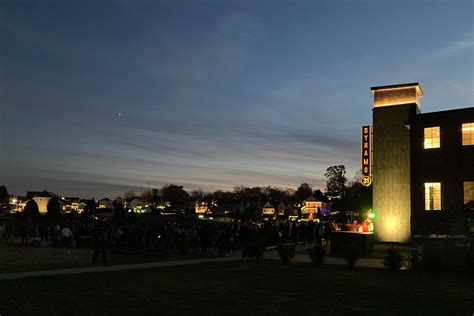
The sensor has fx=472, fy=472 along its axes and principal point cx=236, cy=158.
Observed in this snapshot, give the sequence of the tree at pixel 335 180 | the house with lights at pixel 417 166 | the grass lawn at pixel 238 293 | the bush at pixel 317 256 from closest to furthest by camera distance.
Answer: the grass lawn at pixel 238 293
the bush at pixel 317 256
the house with lights at pixel 417 166
the tree at pixel 335 180

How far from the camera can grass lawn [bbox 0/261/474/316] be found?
32.8ft

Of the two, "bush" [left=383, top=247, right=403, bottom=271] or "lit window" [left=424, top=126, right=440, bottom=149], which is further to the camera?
"lit window" [left=424, top=126, right=440, bottom=149]

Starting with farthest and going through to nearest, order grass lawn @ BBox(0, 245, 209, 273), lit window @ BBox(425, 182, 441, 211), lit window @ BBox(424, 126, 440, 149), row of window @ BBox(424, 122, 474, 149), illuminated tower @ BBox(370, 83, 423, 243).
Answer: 1. illuminated tower @ BBox(370, 83, 423, 243)
2. lit window @ BBox(424, 126, 440, 149)
3. lit window @ BBox(425, 182, 441, 211)
4. row of window @ BBox(424, 122, 474, 149)
5. grass lawn @ BBox(0, 245, 209, 273)

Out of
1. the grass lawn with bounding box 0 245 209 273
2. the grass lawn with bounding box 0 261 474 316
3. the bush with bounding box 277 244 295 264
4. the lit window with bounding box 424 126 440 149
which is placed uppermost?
the lit window with bounding box 424 126 440 149

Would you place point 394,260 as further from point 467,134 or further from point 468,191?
point 467,134

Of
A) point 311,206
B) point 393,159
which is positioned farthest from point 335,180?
point 393,159

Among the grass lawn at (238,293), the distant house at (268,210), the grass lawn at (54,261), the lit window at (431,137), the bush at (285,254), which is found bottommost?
the grass lawn at (54,261)

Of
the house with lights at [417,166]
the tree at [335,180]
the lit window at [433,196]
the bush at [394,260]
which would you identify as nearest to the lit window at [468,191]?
the house with lights at [417,166]

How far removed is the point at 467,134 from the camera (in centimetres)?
2980

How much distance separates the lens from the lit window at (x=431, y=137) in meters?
31.0

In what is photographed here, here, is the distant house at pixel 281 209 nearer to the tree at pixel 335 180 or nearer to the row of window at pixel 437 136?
the tree at pixel 335 180

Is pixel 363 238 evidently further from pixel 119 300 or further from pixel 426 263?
pixel 119 300

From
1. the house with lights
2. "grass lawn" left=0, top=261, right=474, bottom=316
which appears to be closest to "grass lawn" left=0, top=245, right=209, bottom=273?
"grass lawn" left=0, top=261, right=474, bottom=316

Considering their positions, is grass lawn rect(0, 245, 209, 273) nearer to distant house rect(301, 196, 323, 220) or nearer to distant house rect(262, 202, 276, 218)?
distant house rect(301, 196, 323, 220)
